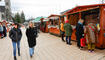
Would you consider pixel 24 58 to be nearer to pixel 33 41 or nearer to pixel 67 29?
pixel 33 41

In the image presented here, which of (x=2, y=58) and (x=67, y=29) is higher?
(x=67, y=29)

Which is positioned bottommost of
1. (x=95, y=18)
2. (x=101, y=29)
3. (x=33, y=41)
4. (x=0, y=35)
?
(x=0, y=35)

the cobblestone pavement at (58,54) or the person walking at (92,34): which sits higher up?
the person walking at (92,34)

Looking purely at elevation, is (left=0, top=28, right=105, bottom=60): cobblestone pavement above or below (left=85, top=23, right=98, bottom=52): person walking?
below

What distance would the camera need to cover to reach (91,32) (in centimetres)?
546

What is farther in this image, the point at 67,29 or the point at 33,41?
the point at 67,29

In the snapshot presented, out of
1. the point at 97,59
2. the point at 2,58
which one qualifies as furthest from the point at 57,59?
the point at 2,58

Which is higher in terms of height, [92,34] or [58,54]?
[92,34]

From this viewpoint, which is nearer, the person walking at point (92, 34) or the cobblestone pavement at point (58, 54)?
the cobblestone pavement at point (58, 54)

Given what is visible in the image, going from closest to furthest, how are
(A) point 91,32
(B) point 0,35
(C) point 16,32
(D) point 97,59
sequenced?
(D) point 97,59, (C) point 16,32, (A) point 91,32, (B) point 0,35

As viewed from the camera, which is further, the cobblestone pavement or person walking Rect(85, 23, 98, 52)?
person walking Rect(85, 23, 98, 52)

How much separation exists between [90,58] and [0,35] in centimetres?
1115

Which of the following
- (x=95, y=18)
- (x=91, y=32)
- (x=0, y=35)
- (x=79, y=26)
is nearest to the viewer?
(x=91, y=32)

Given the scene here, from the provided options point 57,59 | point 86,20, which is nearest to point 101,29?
point 86,20
